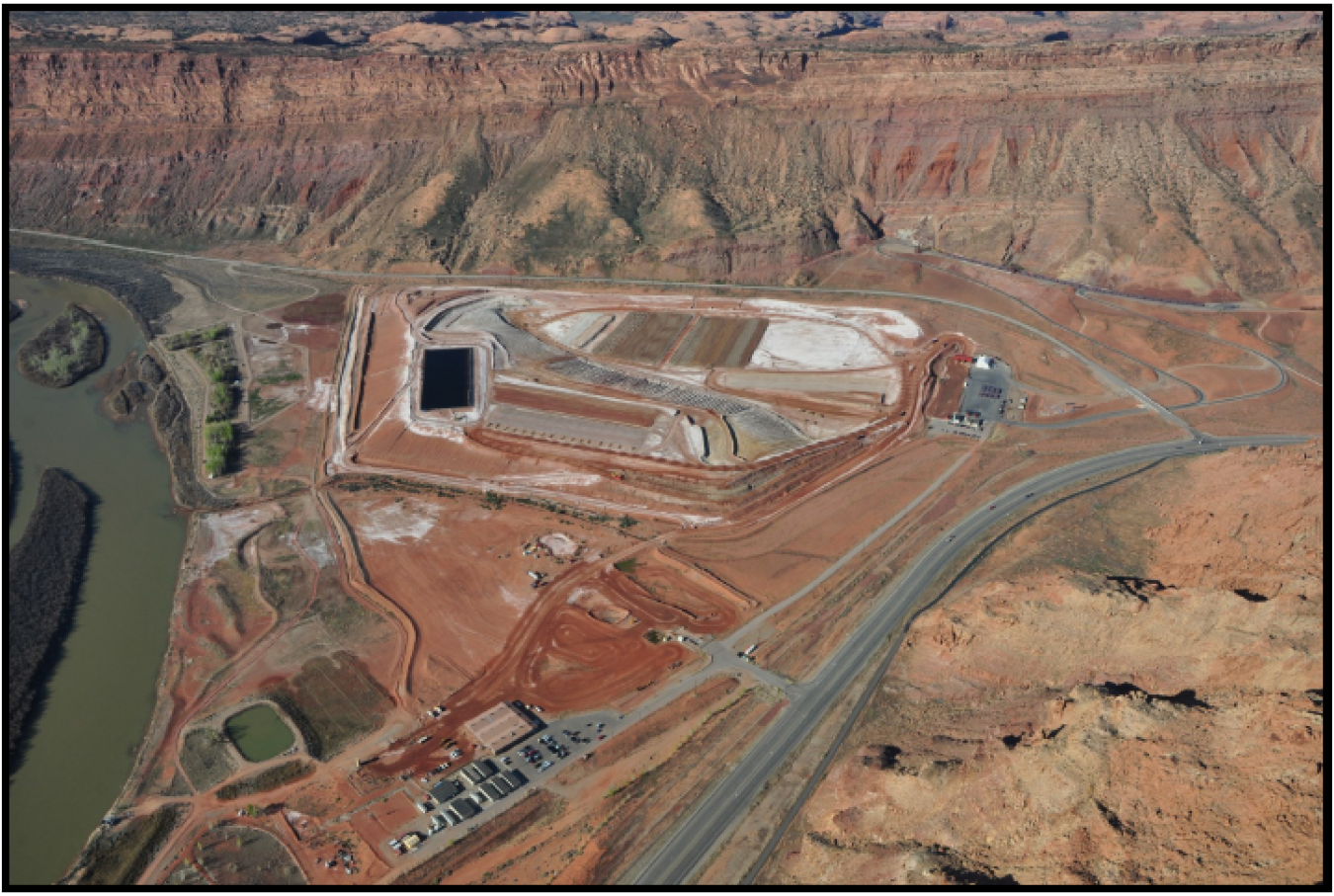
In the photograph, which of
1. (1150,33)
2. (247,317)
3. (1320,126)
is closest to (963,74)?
(1320,126)

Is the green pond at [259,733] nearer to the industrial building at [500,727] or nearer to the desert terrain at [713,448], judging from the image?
the desert terrain at [713,448]

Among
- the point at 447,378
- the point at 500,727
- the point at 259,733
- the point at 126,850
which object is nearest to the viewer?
the point at 126,850

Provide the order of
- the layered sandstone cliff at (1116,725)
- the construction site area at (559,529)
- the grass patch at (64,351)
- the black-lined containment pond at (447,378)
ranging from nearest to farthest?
the layered sandstone cliff at (1116,725)
the construction site area at (559,529)
the black-lined containment pond at (447,378)
the grass patch at (64,351)

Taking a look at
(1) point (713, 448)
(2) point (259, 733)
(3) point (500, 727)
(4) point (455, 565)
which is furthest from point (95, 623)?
(1) point (713, 448)

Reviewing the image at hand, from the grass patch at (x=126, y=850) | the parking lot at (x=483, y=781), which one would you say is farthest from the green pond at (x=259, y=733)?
the parking lot at (x=483, y=781)

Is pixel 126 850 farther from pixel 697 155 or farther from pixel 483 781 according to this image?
pixel 697 155

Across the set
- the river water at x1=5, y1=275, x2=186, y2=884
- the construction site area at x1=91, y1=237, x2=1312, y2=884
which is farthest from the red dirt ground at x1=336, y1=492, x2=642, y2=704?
the river water at x1=5, y1=275, x2=186, y2=884

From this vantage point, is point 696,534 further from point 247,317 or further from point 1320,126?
point 1320,126

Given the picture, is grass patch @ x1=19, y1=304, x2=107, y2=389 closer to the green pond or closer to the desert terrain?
the desert terrain
